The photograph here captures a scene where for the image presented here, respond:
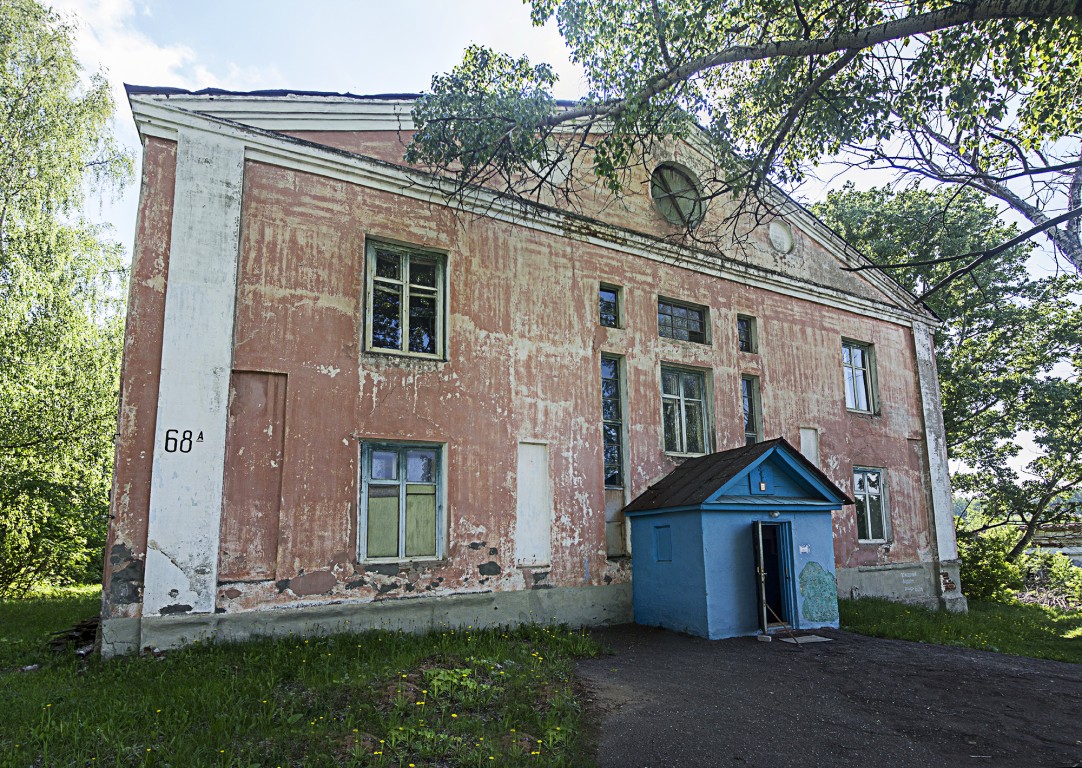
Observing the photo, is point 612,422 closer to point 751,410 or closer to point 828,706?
point 751,410

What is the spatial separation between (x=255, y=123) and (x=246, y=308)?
2.59 meters

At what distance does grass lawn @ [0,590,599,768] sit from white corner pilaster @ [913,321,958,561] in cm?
1161

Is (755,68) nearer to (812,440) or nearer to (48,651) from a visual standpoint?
(812,440)

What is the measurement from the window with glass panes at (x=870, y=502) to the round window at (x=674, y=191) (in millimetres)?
6614

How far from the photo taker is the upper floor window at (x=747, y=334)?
45.6 feet

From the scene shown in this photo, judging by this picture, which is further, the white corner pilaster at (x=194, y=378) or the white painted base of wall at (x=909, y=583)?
the white painted base of wall at (x=909, y=583)

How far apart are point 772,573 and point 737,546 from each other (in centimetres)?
157

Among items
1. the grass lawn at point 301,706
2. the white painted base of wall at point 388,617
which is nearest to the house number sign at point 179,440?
the white painted base of wall at point 388,617

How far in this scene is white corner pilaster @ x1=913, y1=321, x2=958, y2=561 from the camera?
16016 mm

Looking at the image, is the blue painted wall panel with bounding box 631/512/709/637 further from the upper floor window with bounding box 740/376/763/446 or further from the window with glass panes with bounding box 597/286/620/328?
the upper floor window with bounding box 740/376/763/446

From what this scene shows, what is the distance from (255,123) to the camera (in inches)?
368

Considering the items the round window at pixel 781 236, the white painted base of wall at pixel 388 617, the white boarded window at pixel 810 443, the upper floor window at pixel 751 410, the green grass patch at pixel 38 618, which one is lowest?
the green grass patch at pixel 38 618

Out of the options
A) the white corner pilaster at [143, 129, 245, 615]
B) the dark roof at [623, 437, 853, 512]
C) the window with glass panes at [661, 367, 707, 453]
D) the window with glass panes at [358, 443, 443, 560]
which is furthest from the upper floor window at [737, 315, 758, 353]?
the white corner pilaster at [143, 129, 245, 615]

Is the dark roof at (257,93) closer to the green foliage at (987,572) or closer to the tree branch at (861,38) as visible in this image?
the tree branch at (861,38)
